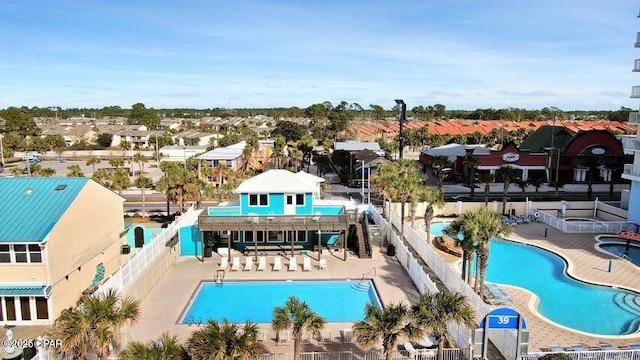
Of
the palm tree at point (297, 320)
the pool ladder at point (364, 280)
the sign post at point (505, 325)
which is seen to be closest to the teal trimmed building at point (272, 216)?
the pool ladder at point (364, 280)

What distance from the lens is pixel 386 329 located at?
15156 millimetres

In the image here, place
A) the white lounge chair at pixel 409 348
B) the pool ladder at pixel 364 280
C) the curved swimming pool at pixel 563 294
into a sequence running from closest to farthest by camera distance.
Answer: the white lounge chair at pixel 409 348 → the curved swimming pool at pixel 563 294 → the pool ladder at pixel 364 280

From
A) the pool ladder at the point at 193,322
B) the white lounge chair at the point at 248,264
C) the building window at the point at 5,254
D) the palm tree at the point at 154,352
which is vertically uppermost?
the building window at the point at 5,254

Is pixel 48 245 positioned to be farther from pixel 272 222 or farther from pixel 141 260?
pixel 272 222

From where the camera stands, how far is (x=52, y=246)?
20859mm

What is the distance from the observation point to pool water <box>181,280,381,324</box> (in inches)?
917

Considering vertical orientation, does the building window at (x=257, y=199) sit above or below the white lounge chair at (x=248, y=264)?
above

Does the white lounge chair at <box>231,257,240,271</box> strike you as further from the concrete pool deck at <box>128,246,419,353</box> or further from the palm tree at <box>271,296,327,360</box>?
the palm tree at <box>271,296,327,360</box>

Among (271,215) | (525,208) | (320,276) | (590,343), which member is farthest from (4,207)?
(525,208)

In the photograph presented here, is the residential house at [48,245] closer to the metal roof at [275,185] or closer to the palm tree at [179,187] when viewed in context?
the metal roof at [275,185]

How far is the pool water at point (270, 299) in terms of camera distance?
2330 centimetres

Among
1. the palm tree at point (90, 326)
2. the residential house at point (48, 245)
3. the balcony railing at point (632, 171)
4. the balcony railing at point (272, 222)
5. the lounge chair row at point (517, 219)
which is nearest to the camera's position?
the palm tree at point (90, 326)

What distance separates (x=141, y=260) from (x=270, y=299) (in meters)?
7.26

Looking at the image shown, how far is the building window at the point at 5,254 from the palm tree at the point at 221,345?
12.2 m
